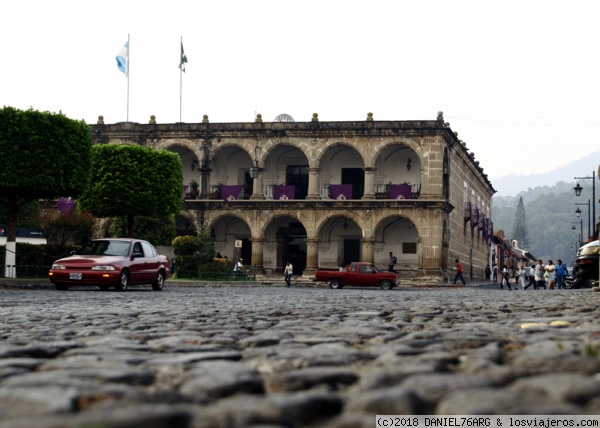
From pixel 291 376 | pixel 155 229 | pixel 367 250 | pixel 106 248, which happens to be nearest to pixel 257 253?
pixel 367 250

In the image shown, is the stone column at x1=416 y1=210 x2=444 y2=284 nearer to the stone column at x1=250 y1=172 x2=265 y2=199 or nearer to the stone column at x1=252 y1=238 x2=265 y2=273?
the stone column at x1=252 y1=238 x2=265 y2=273

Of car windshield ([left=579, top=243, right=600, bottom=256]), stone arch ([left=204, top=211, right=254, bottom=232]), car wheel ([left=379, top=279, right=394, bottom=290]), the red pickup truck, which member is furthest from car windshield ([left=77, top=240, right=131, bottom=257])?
stone arch ([left=204, top=211, right=254, bottom=232])

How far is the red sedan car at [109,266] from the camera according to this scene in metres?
20.1

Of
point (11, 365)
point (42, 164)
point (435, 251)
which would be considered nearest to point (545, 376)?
point (11, 365)

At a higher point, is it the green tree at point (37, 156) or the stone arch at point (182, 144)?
the stone arch at point (182, 144)

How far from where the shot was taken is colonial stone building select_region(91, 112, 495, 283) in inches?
1679

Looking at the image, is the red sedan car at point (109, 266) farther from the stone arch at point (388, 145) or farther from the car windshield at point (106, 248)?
the stone arch at point (388, 145)

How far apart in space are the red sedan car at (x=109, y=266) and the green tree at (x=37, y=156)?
13.3 ft

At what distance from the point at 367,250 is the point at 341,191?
3.57m

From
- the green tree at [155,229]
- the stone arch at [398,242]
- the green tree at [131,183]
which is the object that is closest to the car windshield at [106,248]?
the green tree at [131,183]

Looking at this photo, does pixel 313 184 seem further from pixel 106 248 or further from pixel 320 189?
pixel 106 248

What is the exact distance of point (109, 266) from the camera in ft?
66.1

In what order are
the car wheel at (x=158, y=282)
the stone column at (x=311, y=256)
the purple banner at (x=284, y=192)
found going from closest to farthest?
the car wheel at (x=158, y=282), the stone column at (x=311, y=256), the purple banner at (x=284, y=192)

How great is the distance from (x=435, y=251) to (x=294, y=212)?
316 inches
